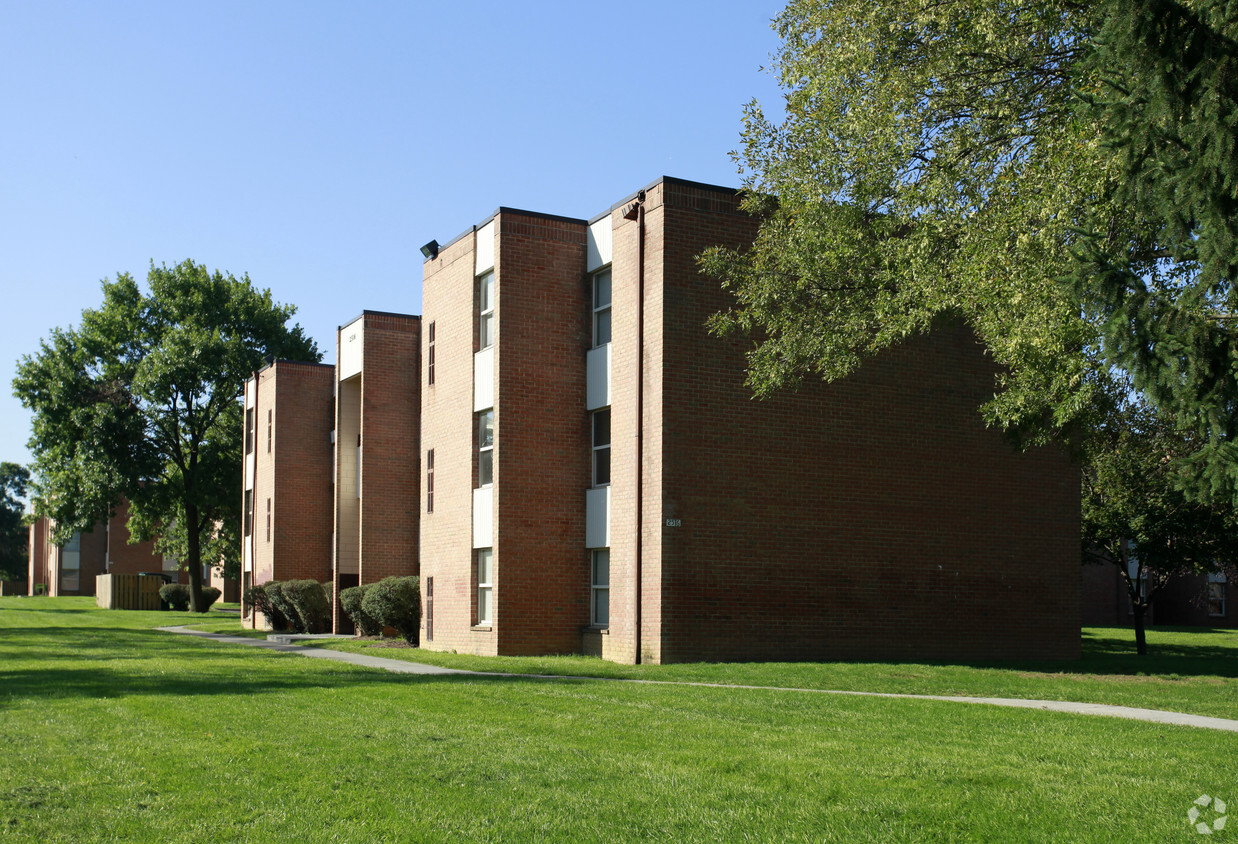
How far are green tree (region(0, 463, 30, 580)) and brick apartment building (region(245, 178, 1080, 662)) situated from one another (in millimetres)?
96735

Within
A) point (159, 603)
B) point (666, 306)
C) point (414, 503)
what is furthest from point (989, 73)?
point (159, 603)

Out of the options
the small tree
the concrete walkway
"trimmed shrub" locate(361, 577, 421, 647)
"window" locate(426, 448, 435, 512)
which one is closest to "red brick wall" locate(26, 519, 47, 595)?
the small tree

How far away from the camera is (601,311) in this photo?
22984 mm

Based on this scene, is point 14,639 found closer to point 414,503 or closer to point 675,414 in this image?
point 414,503

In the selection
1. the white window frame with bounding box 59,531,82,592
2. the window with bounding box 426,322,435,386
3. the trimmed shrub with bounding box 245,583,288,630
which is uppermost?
the window with bounding box 426,322,435,386

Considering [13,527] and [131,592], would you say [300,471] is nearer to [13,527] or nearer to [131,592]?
[131,592]

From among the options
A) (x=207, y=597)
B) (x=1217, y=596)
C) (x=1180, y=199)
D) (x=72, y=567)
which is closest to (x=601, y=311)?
(x=1180, y=199)

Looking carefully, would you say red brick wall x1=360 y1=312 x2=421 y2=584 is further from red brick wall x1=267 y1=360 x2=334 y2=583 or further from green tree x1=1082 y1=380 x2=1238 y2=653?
green tree x1=1082 y1=380 x2=1238 y2=653

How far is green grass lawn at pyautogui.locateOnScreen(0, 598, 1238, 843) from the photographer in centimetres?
673

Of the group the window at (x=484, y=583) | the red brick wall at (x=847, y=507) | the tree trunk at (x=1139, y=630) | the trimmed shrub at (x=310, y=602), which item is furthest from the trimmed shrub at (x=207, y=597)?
the tree trunk at (x=1139, y=630)

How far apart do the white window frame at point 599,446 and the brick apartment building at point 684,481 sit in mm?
46

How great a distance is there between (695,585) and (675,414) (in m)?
2.90

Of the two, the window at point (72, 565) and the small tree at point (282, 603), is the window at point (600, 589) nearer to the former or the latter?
the small tree at point (282, 603)

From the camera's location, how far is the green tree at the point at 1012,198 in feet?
34.6
